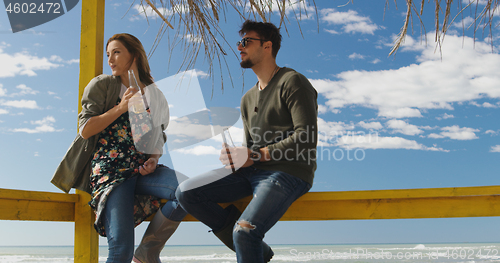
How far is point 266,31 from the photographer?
1832 millimetres

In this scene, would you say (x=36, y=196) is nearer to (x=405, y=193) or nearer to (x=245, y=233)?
(x=245, y=233)

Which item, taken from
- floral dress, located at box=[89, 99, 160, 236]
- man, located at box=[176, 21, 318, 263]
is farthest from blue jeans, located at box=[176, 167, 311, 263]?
floral dress, located at box=[89, 99, 160, 236]

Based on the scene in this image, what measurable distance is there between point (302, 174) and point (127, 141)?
0.89 meters

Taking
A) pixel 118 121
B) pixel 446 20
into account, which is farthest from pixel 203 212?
pixel 446 20

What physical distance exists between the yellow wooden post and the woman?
0.88ft

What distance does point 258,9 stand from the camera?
2328 mm

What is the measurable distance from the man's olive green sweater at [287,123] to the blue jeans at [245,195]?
0.06 metres

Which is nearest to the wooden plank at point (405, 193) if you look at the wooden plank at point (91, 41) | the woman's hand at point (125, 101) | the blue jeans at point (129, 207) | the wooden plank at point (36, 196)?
the blue jeans at point (129, 207)

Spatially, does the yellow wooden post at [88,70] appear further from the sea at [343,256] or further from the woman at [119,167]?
the sea at [343,256]

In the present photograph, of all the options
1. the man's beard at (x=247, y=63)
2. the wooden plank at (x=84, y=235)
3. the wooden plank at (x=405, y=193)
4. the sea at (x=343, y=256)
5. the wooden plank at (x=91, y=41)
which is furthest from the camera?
the sea at (x=343, y=256)

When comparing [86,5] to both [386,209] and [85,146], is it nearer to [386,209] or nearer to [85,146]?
[85,146]

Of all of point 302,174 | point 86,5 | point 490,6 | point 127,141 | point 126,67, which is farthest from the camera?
point 86,5

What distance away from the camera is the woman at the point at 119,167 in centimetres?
155

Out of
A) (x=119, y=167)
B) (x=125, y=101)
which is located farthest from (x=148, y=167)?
(x=125, y=101)
